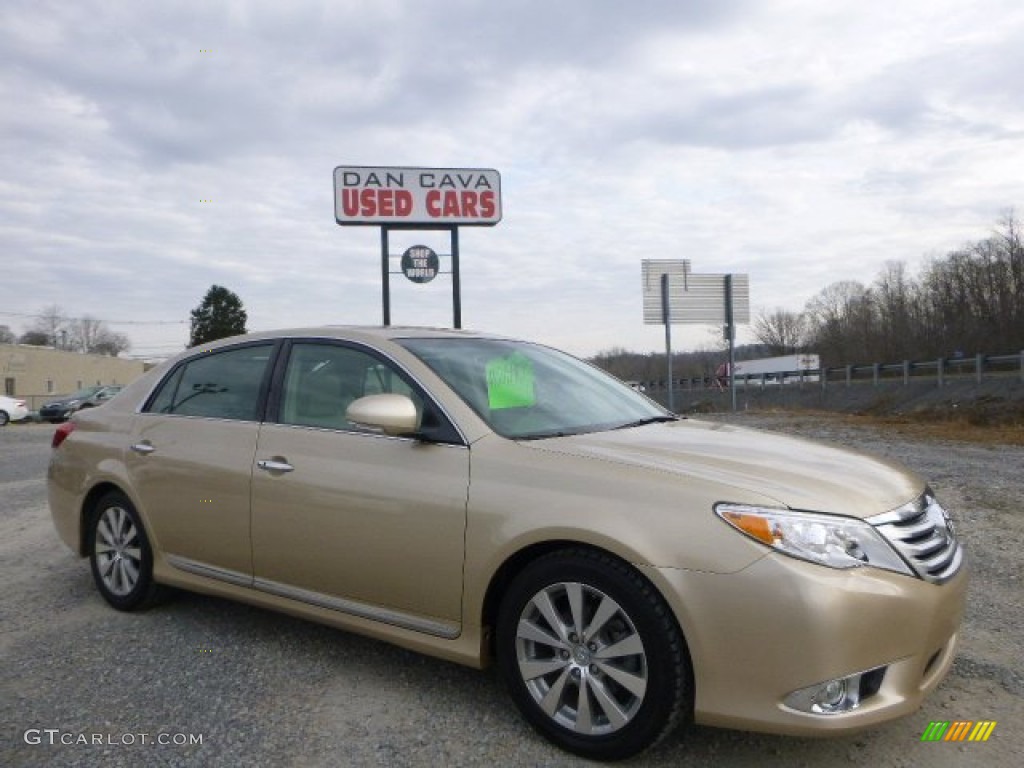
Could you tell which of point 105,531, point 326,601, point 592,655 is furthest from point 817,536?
point 105,531

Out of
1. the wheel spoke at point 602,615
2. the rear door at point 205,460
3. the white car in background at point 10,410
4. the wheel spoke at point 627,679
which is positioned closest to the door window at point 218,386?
the rear door at point 205,460

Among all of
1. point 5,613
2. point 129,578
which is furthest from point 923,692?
point 5,613

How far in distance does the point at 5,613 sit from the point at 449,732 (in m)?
2.99

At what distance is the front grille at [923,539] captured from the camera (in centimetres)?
259

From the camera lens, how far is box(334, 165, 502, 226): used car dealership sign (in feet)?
55.3

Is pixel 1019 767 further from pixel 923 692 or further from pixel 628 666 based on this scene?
pixel 628 666

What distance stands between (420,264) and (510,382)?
13.6 metres

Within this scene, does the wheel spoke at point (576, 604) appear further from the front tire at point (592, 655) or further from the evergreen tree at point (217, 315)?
the evergreen tree at point (217, 315)

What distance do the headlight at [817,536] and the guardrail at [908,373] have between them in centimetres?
2214

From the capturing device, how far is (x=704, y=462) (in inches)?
113

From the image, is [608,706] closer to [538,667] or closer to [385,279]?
[538,667]

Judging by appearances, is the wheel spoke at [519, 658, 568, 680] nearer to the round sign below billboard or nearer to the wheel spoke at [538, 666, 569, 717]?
the wheel spoke at [538, 666, 569, 717]

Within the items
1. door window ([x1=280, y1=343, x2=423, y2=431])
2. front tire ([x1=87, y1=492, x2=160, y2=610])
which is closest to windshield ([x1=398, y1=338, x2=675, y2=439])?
door window ([x1=280, y1=343, x2=423, y2=431])

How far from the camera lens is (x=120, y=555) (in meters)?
4.42
